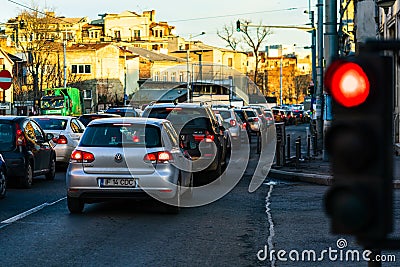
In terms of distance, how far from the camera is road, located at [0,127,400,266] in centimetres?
855

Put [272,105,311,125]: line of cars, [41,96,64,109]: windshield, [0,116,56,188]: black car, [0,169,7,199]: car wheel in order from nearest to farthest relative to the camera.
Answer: [0,169,7,199]: car wheel
[0,116,56,188]: black car
[41,96,64,109]: windshield
[272,105,311,125]: line of cars

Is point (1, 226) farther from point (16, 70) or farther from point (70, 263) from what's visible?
point (16, 70)

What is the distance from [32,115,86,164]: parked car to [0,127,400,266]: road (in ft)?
20.3

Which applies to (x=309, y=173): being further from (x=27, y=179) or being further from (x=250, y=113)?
(x=250, y=113)

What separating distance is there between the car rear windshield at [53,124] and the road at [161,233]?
703cm

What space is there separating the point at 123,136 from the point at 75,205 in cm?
125

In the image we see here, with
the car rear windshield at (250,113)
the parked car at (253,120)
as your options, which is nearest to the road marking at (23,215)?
the parked car at (253,120)

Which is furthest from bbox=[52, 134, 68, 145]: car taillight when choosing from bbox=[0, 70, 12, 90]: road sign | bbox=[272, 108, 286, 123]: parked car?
bbox=[272, 108, 286, 123]: parked car

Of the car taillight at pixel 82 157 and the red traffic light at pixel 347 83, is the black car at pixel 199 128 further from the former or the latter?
the red traffic light at pixel 347 83

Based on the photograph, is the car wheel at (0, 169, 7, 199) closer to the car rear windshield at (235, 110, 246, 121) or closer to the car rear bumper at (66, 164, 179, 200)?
the car rear bumper at (66, 164, 179, 200)

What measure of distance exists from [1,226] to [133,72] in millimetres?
87699

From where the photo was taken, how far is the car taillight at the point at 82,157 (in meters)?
11.9

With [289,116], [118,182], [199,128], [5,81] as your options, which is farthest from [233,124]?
[289,116]

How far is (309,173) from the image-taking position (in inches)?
740
